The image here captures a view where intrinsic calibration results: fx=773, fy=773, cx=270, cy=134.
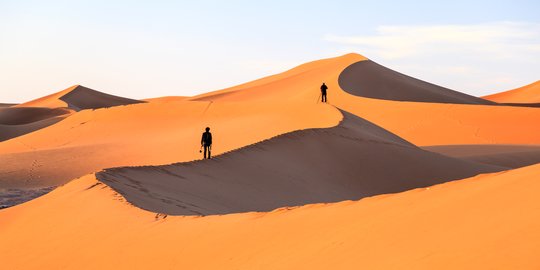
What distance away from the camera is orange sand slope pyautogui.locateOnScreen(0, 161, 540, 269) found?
561cm

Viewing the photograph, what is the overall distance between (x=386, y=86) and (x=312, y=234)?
166 ft

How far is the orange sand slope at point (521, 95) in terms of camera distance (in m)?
92.4

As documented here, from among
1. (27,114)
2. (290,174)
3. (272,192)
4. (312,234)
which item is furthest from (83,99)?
(312,234)

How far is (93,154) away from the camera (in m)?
27.2

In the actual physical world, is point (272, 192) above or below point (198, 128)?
below

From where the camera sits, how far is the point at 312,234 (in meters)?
7.48

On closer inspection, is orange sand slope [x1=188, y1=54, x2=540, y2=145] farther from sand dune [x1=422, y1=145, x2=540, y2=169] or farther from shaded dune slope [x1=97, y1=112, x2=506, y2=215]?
shaded dune slope [x1=97, y1=112, x2=506, y2=215]

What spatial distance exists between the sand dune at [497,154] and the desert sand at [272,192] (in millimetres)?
93

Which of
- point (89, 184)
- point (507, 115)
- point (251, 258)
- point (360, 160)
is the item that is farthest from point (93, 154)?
point (507, 115)

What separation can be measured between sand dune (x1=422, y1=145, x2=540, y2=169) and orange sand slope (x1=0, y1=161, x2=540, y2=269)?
18608mm

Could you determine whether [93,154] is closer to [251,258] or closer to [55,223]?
[55,223]

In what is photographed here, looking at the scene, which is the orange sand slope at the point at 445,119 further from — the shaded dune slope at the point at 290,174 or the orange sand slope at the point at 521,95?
the orange sand slope at the point at 521,95

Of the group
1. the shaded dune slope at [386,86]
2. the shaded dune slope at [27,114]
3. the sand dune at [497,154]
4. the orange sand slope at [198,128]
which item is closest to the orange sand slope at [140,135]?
the orange sand slope at [198,128]

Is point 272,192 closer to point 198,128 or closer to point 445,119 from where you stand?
point 198,128
